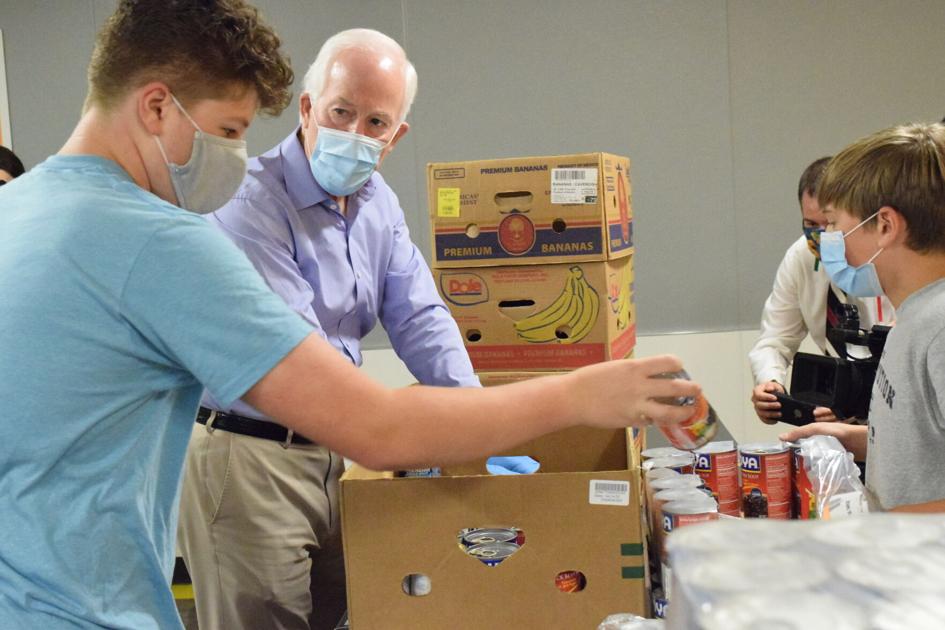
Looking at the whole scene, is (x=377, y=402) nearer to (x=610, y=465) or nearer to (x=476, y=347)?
(x=610, y=465)

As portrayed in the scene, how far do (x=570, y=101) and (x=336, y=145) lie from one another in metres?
2.39

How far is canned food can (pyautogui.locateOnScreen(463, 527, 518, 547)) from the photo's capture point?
134 centimetres

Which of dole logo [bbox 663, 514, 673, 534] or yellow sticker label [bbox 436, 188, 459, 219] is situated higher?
yellow sticker label [bbox 436, 188, 459, 219]

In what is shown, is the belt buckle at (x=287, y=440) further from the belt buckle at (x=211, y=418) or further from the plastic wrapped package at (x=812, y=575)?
the plastic wrapped package at (x=812, y=575)

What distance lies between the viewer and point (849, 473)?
1.50m

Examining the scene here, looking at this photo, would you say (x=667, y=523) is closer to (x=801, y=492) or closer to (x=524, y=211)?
(x=801, y=492)

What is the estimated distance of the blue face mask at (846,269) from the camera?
158 cm

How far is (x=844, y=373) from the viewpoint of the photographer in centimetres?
177

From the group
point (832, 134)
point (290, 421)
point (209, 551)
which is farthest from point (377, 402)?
point (832, 134)

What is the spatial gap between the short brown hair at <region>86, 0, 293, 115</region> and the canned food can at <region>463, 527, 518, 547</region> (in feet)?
2.36

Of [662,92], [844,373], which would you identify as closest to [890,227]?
[844,373]

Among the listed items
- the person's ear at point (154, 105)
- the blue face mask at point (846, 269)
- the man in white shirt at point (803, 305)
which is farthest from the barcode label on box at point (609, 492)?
the man in white shirt at point (803, 305)

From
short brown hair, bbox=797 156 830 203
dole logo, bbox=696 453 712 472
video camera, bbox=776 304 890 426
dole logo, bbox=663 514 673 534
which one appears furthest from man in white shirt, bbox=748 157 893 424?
dole logo, bbox=663 514 673 534

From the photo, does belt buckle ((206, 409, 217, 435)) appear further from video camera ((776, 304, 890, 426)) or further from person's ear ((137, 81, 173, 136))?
video camera ((776, 304, 890, 426))
